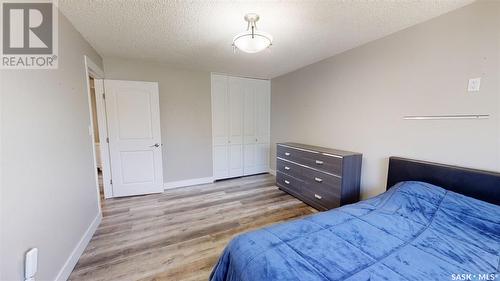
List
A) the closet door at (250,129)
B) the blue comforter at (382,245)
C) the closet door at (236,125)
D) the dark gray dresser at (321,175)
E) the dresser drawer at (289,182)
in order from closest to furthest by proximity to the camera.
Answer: the blue comforter at (382,245)
the dark gray dresser at (321,175)
the dresser drawer at (289,182)
the closet door at (236,125)
the closet door at (250,129)

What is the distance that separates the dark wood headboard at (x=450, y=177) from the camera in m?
1.53

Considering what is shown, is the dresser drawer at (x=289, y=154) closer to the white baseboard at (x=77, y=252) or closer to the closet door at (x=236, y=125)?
the closet door at (x=236, y=125)

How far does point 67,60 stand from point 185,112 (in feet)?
6.63

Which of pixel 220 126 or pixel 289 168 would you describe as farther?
pixel 220 126

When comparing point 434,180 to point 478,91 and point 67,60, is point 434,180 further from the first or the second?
point 67,60

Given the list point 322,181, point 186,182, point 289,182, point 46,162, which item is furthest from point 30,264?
point 289,182

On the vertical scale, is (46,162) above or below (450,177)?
above

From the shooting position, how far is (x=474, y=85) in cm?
170

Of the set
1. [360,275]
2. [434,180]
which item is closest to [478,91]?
[434,180]

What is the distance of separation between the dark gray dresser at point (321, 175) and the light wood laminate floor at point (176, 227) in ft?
0.75

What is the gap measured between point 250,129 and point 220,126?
0.75 metres

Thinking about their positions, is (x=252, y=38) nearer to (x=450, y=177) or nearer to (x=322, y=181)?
(x=322, y=181)

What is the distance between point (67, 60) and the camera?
1896mm

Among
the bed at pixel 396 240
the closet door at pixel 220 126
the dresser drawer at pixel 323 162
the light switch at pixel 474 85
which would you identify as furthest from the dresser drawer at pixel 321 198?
the closet door at pixel 220 126
